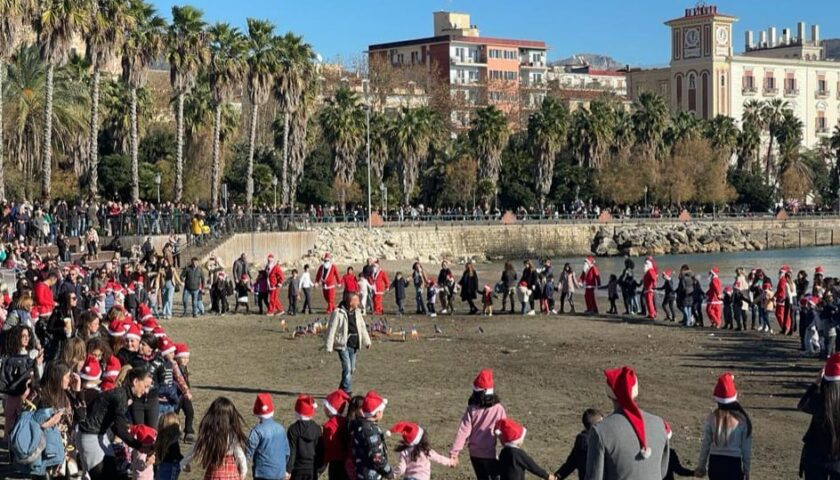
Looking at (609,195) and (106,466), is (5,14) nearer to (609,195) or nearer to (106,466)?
(106,466)

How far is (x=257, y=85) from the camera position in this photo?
6141cm

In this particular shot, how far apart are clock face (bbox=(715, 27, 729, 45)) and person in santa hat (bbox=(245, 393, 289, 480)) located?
391 feet

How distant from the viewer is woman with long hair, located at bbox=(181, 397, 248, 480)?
910 cm

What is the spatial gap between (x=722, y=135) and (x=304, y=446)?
94942 millimetres

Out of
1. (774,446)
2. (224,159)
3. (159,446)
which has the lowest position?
(774,446)

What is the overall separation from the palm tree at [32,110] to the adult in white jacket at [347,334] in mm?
37300

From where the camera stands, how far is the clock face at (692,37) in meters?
125

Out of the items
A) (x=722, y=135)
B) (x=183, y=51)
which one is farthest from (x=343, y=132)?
(x=722, y=135)

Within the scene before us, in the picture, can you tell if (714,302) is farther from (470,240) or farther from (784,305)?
(470,240)

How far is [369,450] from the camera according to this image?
9.95 meters

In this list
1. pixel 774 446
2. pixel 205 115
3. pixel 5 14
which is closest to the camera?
pixel 774 446

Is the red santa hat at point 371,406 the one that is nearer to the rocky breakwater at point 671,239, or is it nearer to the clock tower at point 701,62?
the rocky breakwater at point 671,239

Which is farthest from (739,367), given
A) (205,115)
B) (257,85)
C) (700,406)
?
(205,115)

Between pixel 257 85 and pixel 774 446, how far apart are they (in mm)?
48604
